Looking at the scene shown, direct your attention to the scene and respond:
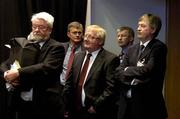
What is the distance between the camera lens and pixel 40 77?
3219mm

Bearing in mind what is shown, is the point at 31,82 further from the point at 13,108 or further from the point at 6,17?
the point at 6,17

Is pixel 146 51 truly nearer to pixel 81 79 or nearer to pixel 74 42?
pixel 81 79

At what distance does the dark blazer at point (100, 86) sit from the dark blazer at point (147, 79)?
0.40ft

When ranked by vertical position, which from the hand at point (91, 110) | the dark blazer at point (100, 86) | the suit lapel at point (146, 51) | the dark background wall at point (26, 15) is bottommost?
the hand at point (91, 110)

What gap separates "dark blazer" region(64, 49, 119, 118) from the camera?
129 inches

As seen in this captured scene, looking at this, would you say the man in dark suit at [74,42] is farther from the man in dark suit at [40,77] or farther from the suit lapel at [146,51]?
the suit lapel at [146,51]

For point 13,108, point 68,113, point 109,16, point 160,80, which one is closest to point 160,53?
point 160,80

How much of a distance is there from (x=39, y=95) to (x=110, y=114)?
66cm

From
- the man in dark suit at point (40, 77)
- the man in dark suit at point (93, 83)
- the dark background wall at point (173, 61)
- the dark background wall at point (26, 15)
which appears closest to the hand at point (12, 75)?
the man in dark suit at point (40, 77)

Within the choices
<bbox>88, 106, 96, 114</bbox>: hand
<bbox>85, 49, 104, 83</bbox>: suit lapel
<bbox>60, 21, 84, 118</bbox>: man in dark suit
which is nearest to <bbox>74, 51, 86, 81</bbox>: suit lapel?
<bbox>85, 49, 104, 83</bbox>: suit lapel

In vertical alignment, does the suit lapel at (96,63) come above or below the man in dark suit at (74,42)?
below

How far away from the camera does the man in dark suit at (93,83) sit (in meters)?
3.30

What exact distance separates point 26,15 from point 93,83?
1733 millimetres

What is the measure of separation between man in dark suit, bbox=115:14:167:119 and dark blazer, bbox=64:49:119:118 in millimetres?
122
